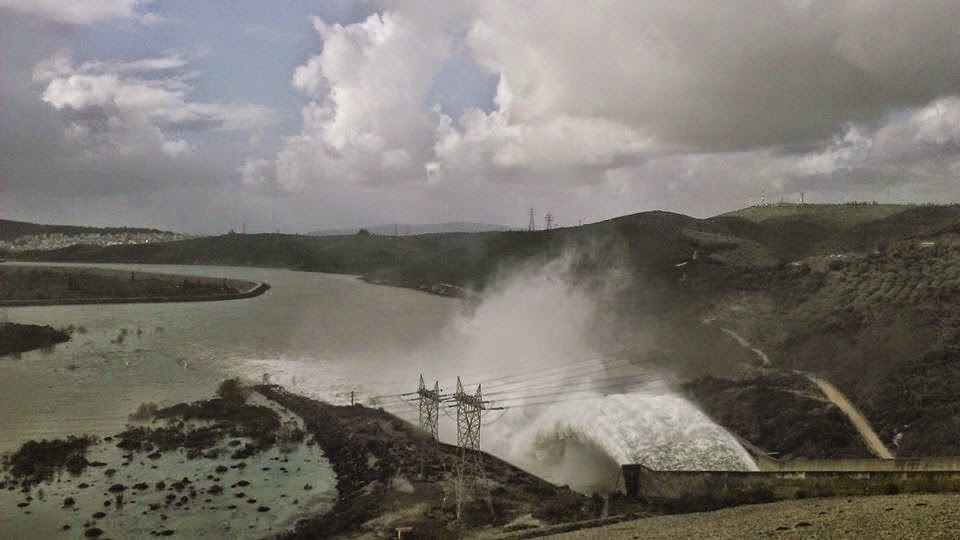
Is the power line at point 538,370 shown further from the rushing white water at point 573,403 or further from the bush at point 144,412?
the bush at point 144,412

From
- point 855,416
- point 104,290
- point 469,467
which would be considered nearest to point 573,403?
point 469,467

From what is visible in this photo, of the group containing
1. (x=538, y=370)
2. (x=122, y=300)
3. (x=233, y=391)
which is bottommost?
(x=233, y=391)

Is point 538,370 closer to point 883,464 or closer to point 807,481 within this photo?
point 807,481

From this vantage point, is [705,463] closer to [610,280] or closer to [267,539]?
[267,539]

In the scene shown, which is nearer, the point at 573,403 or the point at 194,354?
the point at 573,403

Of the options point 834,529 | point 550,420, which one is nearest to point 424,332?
point 550,420

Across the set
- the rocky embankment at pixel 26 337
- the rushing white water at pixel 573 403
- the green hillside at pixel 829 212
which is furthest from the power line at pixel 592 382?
the green hillside at pixel 829 212
